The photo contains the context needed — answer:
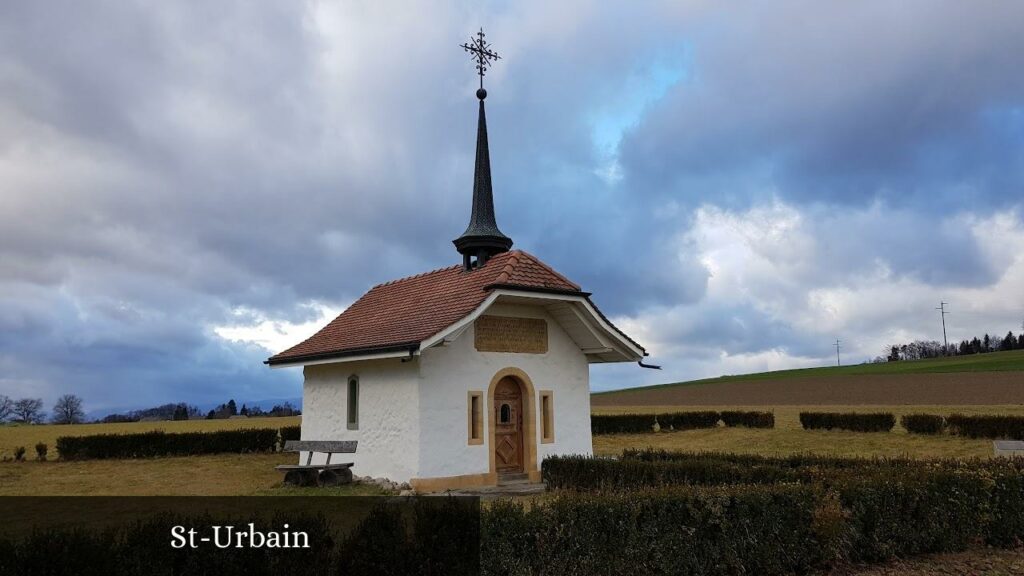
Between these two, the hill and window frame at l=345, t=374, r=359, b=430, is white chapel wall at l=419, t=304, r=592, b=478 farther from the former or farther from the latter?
the hill

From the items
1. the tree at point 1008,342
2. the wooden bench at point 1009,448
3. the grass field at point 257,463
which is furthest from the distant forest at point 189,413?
the tree at point 1008,342

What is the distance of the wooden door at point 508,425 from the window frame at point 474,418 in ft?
1.63

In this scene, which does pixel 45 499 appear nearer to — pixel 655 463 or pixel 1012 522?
pixel 655 463

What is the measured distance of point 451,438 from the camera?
1546 centimetres

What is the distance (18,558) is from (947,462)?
477 inches

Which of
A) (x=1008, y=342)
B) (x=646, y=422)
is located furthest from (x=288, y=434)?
(x=1008, y=342)

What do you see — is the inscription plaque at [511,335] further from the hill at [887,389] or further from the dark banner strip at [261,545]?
the hill at [887,389]

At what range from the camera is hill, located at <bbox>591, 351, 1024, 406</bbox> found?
Result: 47.2 m

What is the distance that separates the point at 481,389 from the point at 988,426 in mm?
20769

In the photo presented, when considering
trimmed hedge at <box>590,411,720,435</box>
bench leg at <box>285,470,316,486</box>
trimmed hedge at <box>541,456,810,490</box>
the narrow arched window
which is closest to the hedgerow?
trimmed hedge at <box>541,456,810,490</box>

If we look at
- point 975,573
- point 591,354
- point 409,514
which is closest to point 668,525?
point 409,514

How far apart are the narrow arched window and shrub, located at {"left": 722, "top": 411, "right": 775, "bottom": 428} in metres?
24.3

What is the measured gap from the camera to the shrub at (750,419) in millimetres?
34938

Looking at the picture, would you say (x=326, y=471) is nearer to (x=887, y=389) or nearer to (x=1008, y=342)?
(x=887, y=389)
